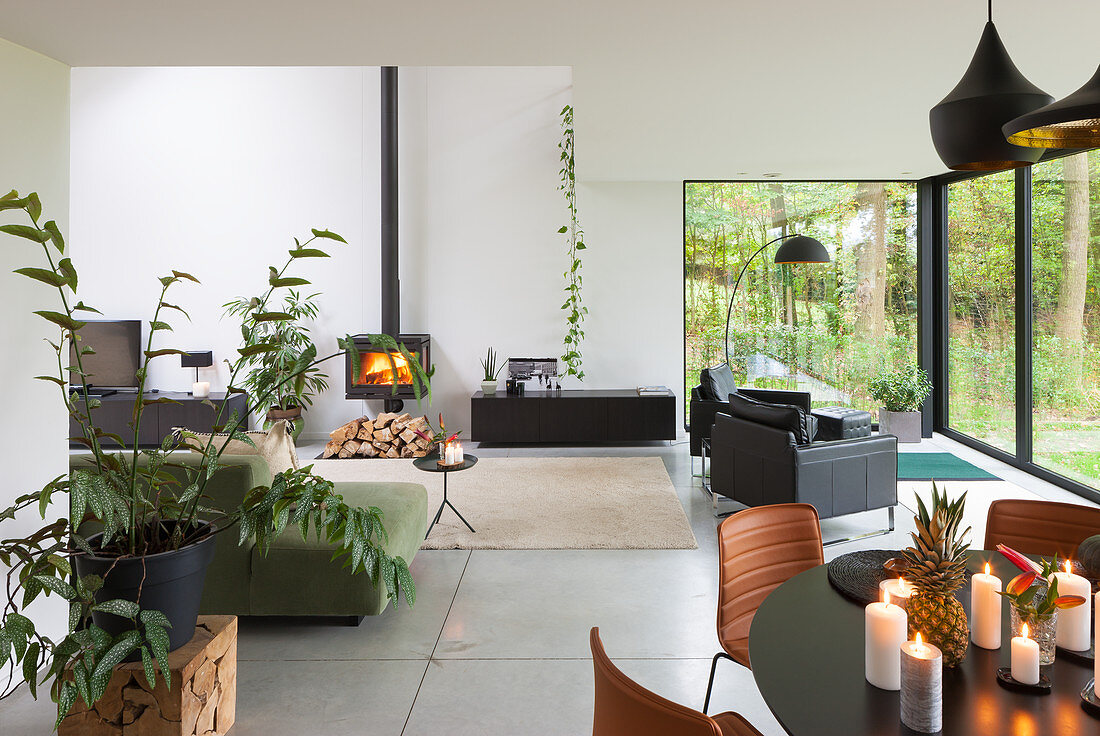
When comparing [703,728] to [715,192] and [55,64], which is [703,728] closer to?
[55,64]

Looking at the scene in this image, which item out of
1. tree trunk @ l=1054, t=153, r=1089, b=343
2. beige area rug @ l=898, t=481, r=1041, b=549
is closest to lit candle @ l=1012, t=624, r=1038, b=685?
beige area rug @ l=898, t=481, r=1041, b=549

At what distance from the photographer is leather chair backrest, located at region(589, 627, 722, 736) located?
125 cm

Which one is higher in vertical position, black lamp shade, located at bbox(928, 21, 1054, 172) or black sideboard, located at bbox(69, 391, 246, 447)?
black lamp shade, located at bbox(928, 21, 1054, 172)

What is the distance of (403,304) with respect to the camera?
322 inches

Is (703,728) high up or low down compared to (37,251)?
down

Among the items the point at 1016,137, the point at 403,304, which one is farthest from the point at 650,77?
the point at 403,304

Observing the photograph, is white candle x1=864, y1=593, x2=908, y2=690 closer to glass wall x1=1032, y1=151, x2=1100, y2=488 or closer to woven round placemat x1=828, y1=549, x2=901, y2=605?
woven round placemat x1=828, y1=549, x2=901, y2=605

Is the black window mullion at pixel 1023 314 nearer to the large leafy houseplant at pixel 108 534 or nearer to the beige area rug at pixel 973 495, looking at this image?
the beige area rug at pixel 973 495

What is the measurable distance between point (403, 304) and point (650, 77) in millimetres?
4823

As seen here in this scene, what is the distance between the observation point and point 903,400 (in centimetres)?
785

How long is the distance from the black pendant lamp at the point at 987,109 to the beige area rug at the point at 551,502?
3179mm

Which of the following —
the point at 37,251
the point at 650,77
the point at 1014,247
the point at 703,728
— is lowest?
the point at 703,728

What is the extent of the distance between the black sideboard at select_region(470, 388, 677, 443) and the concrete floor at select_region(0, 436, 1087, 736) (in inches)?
124

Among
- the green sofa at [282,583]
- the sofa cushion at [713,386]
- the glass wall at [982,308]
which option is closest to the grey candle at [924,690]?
the green sofa at [282,583]
